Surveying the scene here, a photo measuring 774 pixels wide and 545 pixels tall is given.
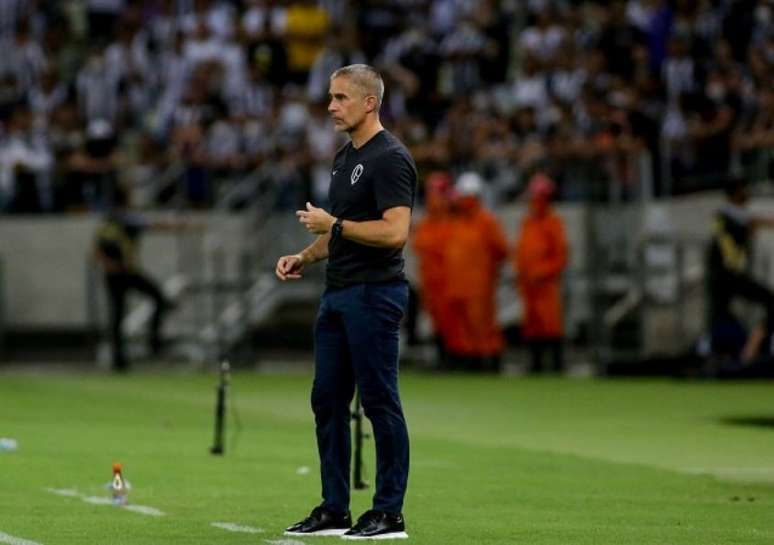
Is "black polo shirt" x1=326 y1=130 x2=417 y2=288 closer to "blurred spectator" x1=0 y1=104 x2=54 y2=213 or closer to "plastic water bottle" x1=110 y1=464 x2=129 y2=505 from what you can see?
"plastic water bottle" x1=110 y1=464 x2=129 y2=505

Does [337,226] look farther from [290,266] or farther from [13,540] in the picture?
[13,540]

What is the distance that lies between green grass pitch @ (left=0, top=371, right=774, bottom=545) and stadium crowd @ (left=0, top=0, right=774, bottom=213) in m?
4.08

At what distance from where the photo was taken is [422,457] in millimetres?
16266

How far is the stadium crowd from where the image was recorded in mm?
28531

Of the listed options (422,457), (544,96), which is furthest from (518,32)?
(422,457)

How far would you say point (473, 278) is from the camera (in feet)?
92.2

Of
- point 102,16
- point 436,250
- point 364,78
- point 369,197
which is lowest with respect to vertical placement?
point 436,250

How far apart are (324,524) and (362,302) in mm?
1125

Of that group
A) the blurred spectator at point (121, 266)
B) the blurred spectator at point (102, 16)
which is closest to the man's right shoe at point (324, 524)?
the blurred spectator at point (121, 266)

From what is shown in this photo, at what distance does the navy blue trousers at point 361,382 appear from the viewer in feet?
35.0

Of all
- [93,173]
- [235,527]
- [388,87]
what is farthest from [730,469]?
[93,173]

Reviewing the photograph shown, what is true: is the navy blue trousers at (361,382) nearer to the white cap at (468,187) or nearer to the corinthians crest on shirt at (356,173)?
the corinthians crest on shirt at (356,173)

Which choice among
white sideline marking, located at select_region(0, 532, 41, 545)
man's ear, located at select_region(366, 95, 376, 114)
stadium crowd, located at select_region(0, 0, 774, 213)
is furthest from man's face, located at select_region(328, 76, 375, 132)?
stadium crowd, located at select_region(0, 0, 774, 213)

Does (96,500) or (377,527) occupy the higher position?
(377,527)
